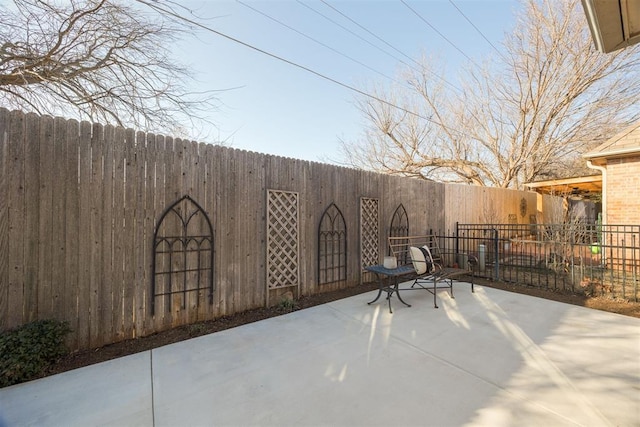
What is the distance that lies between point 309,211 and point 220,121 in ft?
9.75

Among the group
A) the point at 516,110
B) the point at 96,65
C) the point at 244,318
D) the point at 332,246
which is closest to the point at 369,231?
the point at 332,246

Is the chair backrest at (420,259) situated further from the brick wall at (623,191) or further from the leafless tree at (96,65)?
the brick wall at (623,191)

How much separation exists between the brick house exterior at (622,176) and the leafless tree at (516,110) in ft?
20.3

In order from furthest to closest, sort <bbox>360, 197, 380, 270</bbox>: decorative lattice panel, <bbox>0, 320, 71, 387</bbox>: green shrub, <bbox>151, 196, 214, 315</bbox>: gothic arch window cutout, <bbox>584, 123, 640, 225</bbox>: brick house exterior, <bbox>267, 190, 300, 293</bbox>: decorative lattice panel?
<bbox>584, 123, 640, 225</bbox>: brick house exterior → <bbox>360, 197, 380, 270</bbox>: decorative lattice panel → <bbox>267, 190, 300, 293</bbox>: decorative lattice panel → <bbox>151, 196, 214, 315</bbox>: gothic arch window cutout → <bbox>0, 320, 71, 387</bbox>: green shrub

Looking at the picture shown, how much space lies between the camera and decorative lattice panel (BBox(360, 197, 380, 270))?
5.22m

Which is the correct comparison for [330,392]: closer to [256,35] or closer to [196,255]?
[196,255]

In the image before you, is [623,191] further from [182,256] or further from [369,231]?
[182,256]

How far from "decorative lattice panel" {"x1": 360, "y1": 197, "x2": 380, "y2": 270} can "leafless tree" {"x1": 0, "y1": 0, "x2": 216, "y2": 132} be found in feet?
12.1

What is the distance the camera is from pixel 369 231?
17.5 feet

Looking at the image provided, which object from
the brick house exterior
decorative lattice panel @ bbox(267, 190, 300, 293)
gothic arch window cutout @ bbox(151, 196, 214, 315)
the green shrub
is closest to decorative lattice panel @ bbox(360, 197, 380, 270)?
decorative lattice panel @ bbox(267, 190, 300, 293)

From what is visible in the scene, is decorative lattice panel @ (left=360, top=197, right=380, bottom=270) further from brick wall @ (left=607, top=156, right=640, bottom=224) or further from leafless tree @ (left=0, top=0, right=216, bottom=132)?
brick wall @ (left=607, top=156, right=640, bottom=224)

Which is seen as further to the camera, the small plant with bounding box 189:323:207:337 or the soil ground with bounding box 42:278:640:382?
the small plant with bounding box 189:323:207:337

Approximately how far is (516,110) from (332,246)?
12.6 metres

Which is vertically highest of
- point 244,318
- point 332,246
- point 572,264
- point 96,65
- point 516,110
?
point 516,110
